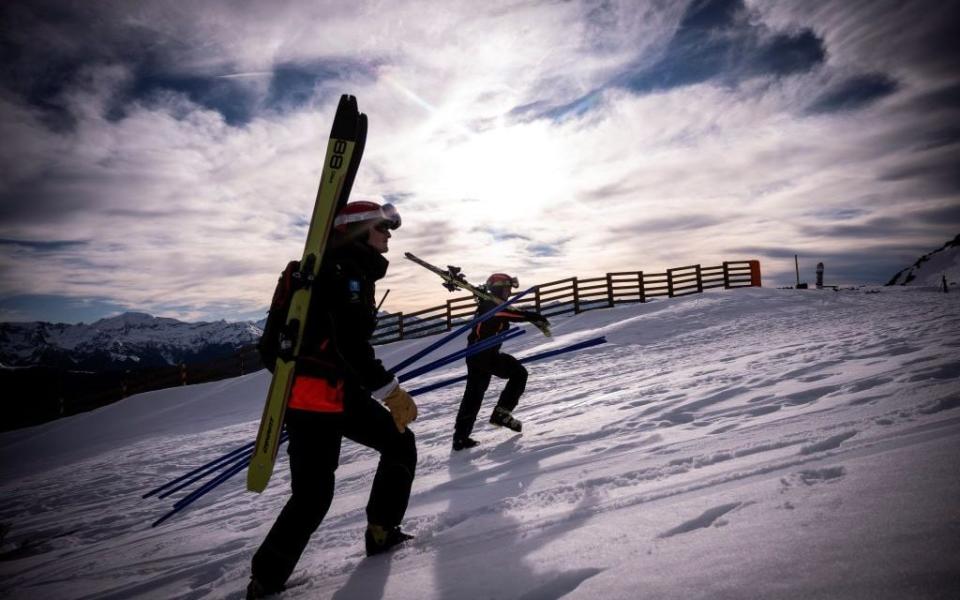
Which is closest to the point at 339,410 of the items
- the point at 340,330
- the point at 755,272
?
the point at 340,330

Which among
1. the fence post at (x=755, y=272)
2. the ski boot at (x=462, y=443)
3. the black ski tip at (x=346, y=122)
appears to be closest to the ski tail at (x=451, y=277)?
the ski boot at (x=462, y=443)

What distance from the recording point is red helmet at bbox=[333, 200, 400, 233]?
7.66 ft

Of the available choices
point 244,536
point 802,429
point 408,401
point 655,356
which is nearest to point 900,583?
point 802,429

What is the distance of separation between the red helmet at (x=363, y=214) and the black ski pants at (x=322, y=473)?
96 centimetres

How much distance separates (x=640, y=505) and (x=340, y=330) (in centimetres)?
170

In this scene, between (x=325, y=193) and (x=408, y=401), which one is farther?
(x=325, y=193)

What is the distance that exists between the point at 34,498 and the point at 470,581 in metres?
7.93

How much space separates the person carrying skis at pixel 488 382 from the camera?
171 inches

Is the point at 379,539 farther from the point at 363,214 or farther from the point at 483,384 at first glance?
the point at 483,384

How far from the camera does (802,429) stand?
254 cm

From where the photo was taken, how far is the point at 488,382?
4.48 m

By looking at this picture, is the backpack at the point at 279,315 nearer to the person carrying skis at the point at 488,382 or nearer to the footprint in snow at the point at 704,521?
the footprint in snow at the point at 704,521

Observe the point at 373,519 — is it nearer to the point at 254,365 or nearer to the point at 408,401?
the point at 408,401

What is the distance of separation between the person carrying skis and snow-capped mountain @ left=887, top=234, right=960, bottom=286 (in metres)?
68.8
